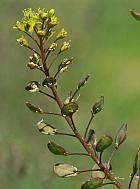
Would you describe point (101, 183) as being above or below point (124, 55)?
below

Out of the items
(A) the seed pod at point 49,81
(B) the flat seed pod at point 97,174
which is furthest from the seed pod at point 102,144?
(A) the seed pod at point 49,81

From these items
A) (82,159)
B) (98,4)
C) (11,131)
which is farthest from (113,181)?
(98,4)

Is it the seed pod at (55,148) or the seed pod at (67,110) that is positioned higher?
the seed pod at (67,110)

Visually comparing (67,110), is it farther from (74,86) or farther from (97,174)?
(74,86)

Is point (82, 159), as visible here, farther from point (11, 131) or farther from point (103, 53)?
point (103, 53)

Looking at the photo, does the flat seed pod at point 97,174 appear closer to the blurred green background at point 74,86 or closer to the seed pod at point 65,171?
the seed pod at point 65,171

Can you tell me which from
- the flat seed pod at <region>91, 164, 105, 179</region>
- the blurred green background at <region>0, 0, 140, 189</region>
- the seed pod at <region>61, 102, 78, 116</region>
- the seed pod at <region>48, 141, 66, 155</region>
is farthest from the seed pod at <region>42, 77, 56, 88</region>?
the blurred green background at <region>0, 0, 140, 189</region>

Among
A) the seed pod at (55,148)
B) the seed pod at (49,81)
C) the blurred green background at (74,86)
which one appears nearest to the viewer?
the seed pod at (49,81)

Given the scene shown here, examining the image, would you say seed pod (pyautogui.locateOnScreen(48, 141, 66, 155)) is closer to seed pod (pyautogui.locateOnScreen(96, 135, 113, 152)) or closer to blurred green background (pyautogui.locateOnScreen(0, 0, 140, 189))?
seed pod (pyautogui.locateOnScreen(96, 135, 113, 152))
